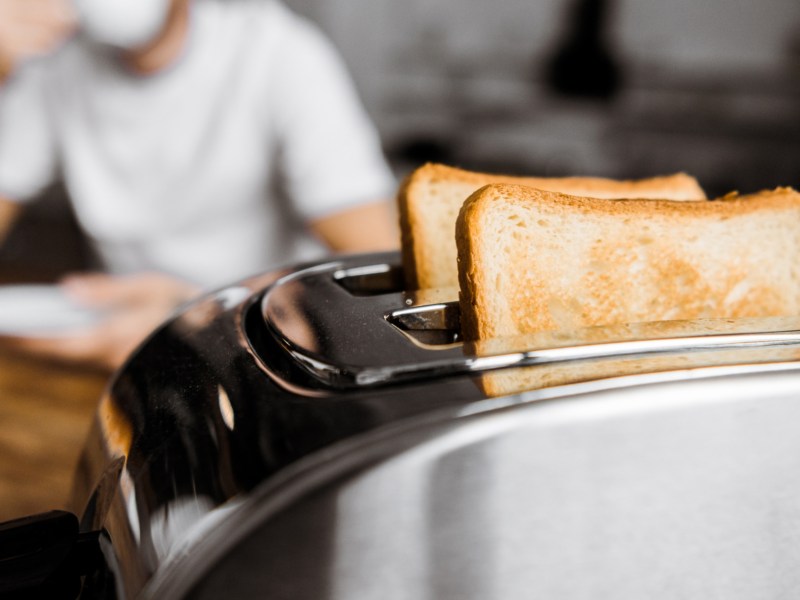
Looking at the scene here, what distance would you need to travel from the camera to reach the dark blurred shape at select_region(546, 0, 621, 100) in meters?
2.66

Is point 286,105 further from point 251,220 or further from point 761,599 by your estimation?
point 761,599

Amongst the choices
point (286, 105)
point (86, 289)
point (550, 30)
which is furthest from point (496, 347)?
point (550, 30)

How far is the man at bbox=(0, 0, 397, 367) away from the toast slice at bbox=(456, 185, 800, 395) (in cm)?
83

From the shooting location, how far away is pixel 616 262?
0.38m

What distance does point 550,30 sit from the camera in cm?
279

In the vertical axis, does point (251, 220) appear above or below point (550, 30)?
below

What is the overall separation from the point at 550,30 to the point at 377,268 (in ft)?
8.48

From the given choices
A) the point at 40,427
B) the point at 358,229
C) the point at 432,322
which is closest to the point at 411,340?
the point at 432,322

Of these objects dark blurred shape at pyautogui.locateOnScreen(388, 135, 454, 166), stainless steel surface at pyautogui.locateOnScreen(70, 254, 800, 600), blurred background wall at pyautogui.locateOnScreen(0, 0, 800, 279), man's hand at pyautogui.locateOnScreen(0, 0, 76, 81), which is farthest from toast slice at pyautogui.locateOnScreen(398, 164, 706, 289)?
dark blurred shape at pyautogui.locateOnScreen(388, 135, 454, 166)

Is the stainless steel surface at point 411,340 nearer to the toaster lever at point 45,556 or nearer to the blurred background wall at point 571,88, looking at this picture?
the toaster lever at point 45,556

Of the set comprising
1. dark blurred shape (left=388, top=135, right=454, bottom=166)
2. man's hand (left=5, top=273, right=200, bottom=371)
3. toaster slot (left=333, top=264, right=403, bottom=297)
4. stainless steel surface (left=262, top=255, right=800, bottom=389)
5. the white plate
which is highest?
stainless steel surface (left=262, top=255, right=800, bottom=389)

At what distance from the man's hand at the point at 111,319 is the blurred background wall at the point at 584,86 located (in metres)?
1.89

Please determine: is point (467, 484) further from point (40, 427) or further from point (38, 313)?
point (38, 313)

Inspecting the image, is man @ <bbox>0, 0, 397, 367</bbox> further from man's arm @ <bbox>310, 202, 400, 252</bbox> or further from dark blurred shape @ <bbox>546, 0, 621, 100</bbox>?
dark blurred shape @ <bbox>546, 0, 621, 100</bbox>
